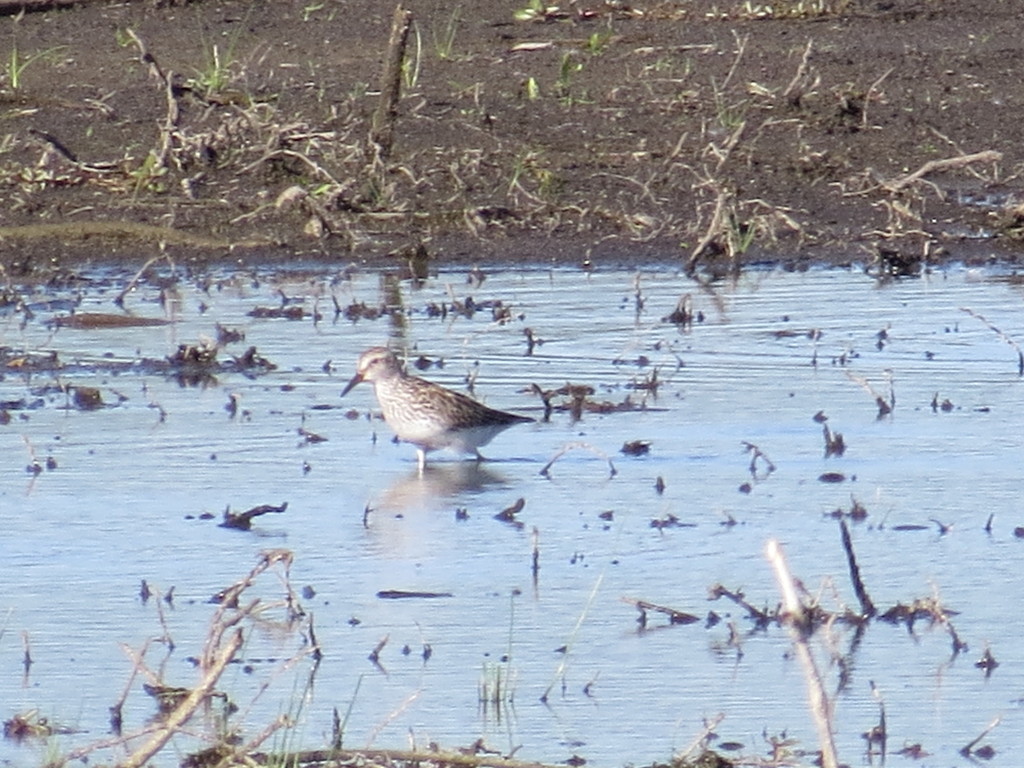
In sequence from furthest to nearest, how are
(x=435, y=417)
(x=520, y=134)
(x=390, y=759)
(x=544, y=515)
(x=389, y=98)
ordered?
(x=520, y=134) < (x=389, y=98) < (x=435, y=417) < (x=544, y=515) < (x=390, y=759)

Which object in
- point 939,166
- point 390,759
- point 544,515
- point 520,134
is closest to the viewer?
point 390,759

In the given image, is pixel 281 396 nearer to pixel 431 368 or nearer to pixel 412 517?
pixel 431 368

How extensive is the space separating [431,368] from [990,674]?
4.30 meters

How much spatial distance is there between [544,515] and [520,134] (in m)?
7.59

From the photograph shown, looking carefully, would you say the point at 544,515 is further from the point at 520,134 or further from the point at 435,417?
the point at 520,134

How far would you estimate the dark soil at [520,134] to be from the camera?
42.3 feet

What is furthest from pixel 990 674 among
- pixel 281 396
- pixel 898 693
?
pixel 281 396

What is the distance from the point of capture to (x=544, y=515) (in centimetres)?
774

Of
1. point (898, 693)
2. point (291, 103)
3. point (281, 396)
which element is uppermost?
point (291, 103)

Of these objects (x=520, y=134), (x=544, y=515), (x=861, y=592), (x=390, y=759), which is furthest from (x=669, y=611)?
(x=520, y=134)

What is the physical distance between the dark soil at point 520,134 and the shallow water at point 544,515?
1.09 metres

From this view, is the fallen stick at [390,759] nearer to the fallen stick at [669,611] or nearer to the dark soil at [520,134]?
the fallen stick at [669,611]

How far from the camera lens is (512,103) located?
52.1 feet

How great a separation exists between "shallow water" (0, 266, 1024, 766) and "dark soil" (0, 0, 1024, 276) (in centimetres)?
109
